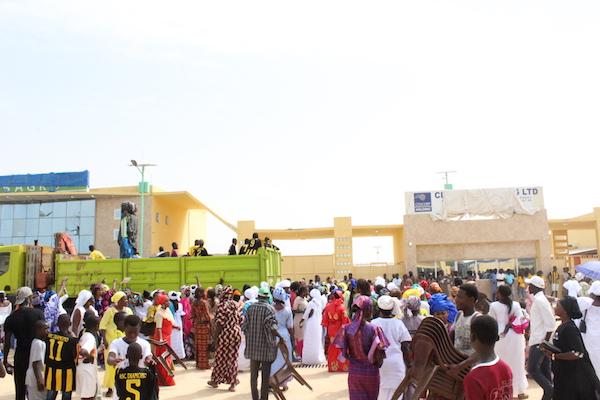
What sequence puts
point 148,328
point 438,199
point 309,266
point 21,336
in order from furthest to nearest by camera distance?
1. point 309,266
2. point 438,199
3. point 148,328
4. point 21,336

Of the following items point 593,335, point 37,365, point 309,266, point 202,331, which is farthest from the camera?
point 309,266

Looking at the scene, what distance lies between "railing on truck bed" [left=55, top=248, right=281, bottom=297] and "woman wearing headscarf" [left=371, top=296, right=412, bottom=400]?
6.44m

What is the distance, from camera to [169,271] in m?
12.4

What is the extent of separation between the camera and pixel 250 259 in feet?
40.0

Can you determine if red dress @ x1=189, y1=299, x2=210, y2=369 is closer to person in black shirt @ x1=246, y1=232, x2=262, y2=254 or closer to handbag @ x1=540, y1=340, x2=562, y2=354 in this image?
person in black shirt @ x1=246, y1=232, x2=262, y2=254

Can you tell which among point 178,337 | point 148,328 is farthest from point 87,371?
point 178,337

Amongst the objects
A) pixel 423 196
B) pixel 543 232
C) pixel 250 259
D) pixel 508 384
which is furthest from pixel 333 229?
pixel 508 384

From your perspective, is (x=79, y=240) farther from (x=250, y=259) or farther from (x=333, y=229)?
(x=250, y=259)

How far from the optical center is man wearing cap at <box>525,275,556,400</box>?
21.6 feet

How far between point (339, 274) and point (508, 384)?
1020 inches

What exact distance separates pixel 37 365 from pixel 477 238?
24.3 metres

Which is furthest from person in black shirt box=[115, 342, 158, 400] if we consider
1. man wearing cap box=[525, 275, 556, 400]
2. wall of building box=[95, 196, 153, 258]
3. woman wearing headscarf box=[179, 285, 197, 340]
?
wall of building box=[95, 196, 153, 258]

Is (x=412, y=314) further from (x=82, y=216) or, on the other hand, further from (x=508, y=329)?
(x=82, y=216)

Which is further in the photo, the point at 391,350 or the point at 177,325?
the point at 177,325
